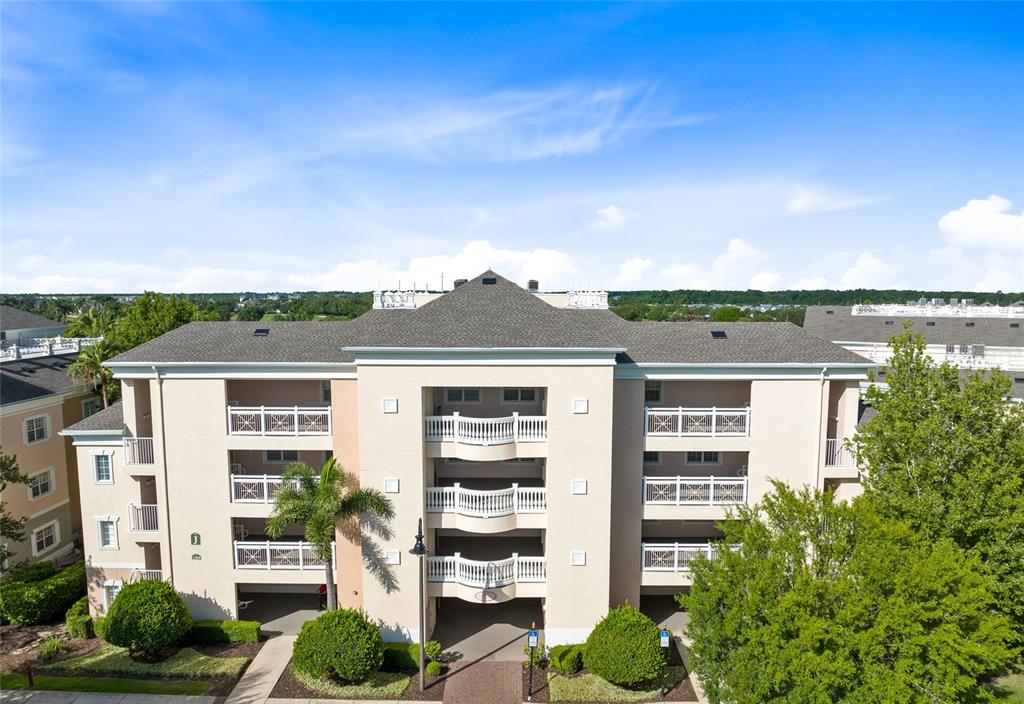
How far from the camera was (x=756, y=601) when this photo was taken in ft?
48.8

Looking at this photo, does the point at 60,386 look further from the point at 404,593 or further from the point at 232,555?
the point at 404,593

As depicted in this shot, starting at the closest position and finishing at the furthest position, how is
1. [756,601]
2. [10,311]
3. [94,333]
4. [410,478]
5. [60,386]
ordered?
[756,601] → [410,478] → [60,386] → [94,333] → [10,311]

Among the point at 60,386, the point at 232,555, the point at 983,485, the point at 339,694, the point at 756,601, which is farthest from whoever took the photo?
the point at 60,386

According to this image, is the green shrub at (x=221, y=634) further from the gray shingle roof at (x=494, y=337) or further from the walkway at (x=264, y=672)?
the gray shingle roof at (x=494, y=337)

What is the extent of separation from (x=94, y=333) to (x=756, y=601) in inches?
1623

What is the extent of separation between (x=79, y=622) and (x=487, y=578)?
1622 cm

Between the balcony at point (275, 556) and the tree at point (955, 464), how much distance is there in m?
20.2

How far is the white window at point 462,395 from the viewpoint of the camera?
2425cm

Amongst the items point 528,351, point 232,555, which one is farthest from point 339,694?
point 528,351

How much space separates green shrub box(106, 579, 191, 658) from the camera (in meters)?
20.2

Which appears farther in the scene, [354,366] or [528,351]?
[354,366]

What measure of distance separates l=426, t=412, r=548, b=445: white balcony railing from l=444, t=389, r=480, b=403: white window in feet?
10.00

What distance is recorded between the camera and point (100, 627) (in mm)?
21812

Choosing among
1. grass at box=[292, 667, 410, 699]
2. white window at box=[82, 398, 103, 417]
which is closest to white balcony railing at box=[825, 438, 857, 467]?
grass at box=[292, 667, 410, 699]
